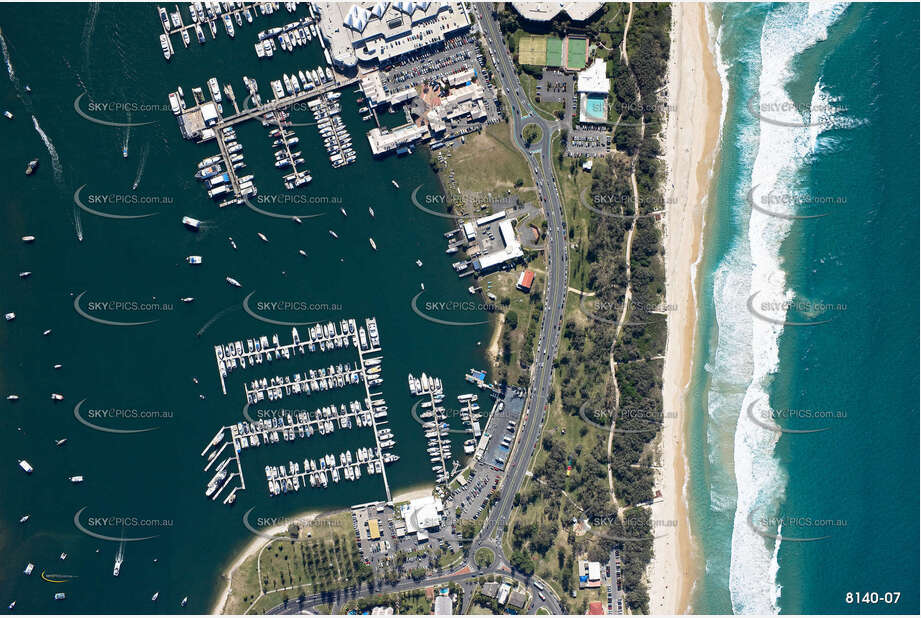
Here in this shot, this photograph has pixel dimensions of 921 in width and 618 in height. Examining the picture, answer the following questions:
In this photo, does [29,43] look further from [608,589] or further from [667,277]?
[608,589]

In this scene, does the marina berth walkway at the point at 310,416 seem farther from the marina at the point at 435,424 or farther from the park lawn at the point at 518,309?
the park lawn at the point at 518,309

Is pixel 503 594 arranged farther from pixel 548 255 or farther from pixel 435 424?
pixel 548 255

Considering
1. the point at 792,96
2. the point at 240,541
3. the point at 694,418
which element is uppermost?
the point at 792,96

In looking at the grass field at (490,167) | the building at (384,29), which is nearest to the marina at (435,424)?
the grass field at (490,167)

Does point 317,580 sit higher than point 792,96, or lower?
lower

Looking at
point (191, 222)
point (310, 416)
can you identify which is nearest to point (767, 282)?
point (310, 416)

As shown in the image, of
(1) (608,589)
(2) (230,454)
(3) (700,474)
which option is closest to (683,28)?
(3) (700,474)
